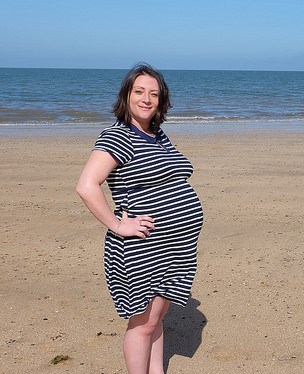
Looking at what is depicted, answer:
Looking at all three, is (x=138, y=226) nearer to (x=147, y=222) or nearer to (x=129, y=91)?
(x=147, y=222)

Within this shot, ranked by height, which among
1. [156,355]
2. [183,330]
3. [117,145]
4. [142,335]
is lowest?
[183,330]

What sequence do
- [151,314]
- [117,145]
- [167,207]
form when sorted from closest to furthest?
[117,145] → [167,207] → [151,314]

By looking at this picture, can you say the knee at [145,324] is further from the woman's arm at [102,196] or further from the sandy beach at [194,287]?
the sandy beach at [194,287]

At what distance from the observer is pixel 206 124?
68.4ft

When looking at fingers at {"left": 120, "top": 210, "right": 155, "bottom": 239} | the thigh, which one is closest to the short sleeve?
fingers at {"left": 120, "top": 210, "right": 155, "bottom": 239}

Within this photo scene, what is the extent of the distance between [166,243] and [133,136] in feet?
1.67

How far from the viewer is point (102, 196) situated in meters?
2.92

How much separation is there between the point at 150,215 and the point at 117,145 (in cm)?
35

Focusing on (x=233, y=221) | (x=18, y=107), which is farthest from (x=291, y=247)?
(x=18, y=107)

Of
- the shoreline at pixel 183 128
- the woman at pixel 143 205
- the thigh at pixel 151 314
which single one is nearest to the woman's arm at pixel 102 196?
the woman at pixel 143 205

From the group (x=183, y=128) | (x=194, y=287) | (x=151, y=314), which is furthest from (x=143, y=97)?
(x=183, y=128)

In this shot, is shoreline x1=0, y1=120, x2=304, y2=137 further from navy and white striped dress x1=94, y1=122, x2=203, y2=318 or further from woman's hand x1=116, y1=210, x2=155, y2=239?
woman's hand x1=116, y1=210, x2=155, y2=239

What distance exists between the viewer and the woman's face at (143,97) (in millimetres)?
3049

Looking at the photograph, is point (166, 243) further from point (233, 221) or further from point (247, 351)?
point (233, 221)
